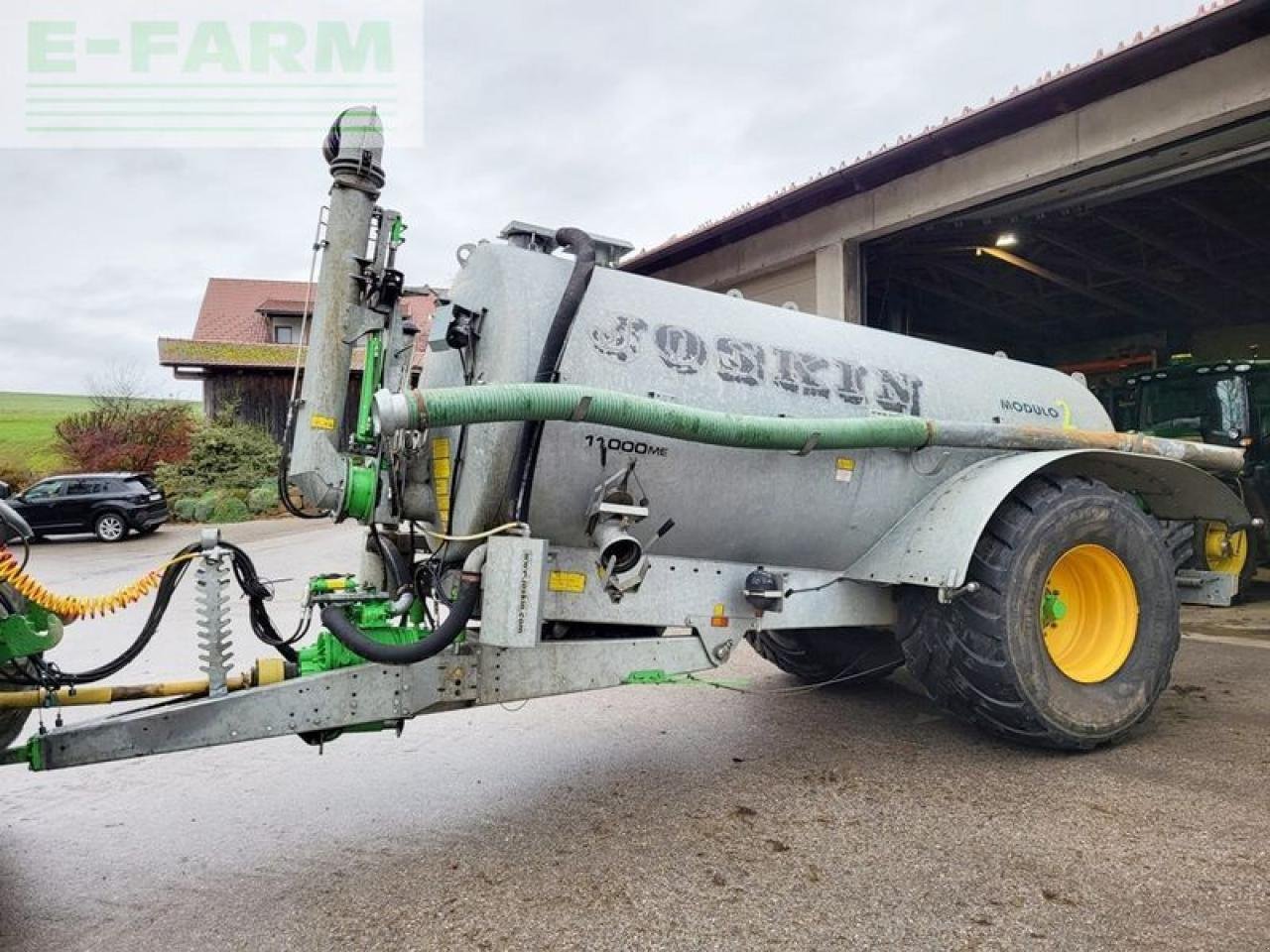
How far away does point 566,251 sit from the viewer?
3383 mm

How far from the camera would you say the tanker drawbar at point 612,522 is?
2.81 metres

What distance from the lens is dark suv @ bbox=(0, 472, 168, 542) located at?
18234 mm

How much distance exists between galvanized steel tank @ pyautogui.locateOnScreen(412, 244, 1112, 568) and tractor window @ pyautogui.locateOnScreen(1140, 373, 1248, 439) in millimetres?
6448

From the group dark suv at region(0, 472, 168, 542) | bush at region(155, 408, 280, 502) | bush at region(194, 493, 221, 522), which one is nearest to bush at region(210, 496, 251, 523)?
bush at region(194, 493, 221, 522)

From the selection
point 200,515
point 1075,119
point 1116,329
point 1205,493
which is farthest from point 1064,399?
point 200,515

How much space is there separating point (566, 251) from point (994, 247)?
30.9 feet

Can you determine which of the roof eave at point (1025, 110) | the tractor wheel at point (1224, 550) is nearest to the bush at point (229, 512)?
the roof eave at point (1025, 110)

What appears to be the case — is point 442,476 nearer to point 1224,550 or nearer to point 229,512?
point 1224,550

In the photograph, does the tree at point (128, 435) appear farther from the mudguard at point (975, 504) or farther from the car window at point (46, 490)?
the mudguard at point (975, 504)

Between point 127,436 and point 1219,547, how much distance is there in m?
28.2

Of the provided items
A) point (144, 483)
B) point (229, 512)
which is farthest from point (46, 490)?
point (229, 512)

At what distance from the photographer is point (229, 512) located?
69.6 feet

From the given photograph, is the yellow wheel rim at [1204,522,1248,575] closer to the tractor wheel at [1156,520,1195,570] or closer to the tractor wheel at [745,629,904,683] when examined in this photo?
the tractor wheel at [1156,520,1195,570]

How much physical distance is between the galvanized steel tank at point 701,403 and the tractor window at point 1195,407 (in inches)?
254
